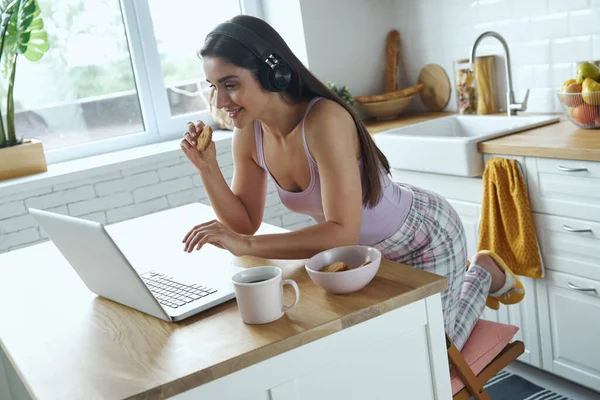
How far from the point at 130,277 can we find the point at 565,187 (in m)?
1.69

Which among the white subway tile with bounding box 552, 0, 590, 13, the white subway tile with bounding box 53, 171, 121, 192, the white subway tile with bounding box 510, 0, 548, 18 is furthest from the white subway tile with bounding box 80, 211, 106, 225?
the white subway tile with bounding box 552, 0, 590, 13

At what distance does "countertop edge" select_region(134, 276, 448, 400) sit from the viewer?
46.6 inches

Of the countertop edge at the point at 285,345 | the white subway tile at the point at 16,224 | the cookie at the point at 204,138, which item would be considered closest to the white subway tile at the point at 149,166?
the white subway tile at the point at 16,224

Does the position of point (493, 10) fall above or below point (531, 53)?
above

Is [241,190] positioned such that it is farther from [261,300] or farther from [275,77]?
[261,300]

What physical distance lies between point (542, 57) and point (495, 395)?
1545mm

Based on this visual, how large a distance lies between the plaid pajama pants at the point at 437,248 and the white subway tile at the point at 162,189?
1.75m

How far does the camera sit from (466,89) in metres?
3.57

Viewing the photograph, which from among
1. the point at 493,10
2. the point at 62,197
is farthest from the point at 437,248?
the point at 62,197

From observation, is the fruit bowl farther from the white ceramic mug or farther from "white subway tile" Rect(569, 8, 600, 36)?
the white ceramic mug

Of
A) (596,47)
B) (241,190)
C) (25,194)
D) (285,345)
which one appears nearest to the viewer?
(285,345)

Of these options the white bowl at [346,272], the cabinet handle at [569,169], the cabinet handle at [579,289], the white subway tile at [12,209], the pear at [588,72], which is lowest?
the cabinet handle at [579,289]

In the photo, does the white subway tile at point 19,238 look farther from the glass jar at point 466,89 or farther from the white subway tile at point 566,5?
the white subway tile at point 566,5

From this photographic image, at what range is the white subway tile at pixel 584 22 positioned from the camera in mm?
2988
